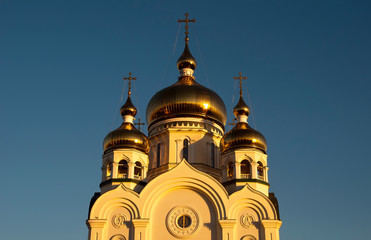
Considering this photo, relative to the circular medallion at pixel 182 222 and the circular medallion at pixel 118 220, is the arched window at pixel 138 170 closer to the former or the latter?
the circular medallion at pixel 118 220

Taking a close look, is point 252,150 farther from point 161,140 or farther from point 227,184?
point 161,140

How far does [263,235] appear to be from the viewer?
20453 millimetres

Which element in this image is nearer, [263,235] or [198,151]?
[263,235]

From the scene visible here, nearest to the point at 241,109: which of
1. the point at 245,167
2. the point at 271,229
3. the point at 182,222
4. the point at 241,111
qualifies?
the point at 241,111

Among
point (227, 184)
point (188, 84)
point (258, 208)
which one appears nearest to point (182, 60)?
point (188, 84)

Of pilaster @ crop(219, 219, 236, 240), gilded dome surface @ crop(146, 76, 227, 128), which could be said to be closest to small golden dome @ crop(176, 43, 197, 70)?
gilded dome surface @ crop(146, 76, 227, 128)

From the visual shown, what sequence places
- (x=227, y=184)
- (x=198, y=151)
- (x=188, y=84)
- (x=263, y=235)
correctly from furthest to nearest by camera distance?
(x=188, y=84), (x=198, y=151), (x=227, y=184), (x=263, y=235)

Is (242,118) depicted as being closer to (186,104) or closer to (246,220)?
(186,104)

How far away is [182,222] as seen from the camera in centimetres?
2094

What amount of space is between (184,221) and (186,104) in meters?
6.20

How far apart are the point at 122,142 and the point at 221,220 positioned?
600cm

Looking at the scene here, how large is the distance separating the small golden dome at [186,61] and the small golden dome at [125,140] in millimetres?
5101

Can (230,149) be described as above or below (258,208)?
above

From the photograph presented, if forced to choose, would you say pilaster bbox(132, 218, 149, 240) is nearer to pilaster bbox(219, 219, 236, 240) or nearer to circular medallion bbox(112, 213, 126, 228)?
circular medallion bbox(112, 213, 126, 228)
